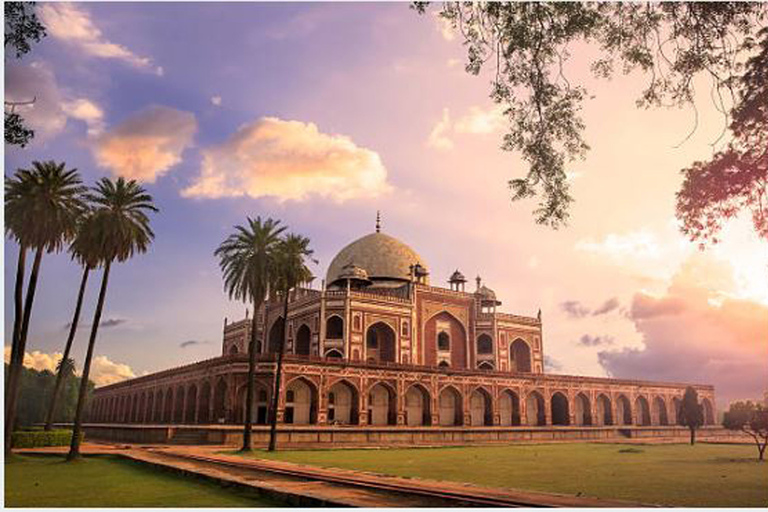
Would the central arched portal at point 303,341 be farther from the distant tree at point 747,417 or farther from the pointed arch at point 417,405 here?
the distant tree at point 747,417

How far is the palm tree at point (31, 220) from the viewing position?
2428 cm

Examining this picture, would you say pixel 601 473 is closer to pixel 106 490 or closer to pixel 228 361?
pixel 106 490

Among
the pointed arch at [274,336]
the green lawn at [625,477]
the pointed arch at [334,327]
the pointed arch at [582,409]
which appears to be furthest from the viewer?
the pointed arch at [274,336]

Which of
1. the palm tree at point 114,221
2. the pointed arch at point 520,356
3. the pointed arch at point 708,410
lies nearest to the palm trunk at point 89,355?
the palm tree at point 114,221

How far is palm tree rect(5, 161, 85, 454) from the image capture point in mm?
24281

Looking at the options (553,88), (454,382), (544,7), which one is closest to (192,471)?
(553,88)

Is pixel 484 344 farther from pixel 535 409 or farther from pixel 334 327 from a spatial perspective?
pixel 334 327

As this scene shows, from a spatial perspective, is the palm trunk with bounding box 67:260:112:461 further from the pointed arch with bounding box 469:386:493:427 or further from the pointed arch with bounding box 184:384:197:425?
the pointed arch with bounding box 469:386:493:427

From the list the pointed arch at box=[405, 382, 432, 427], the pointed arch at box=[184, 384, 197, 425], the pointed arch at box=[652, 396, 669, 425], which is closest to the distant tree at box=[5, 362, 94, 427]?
the pointed arch at box=[184, 384, 197, 425]

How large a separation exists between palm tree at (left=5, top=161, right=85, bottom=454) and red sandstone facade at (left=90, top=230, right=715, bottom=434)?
19.4 m

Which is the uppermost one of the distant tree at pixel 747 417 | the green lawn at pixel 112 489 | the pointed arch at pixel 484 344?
the pointed arch at pixel 484 344

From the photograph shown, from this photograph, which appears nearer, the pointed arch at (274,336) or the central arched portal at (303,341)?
the central arched portal at (303,341)

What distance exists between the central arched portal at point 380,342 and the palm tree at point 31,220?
113 ft

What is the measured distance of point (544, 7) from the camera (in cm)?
1163
